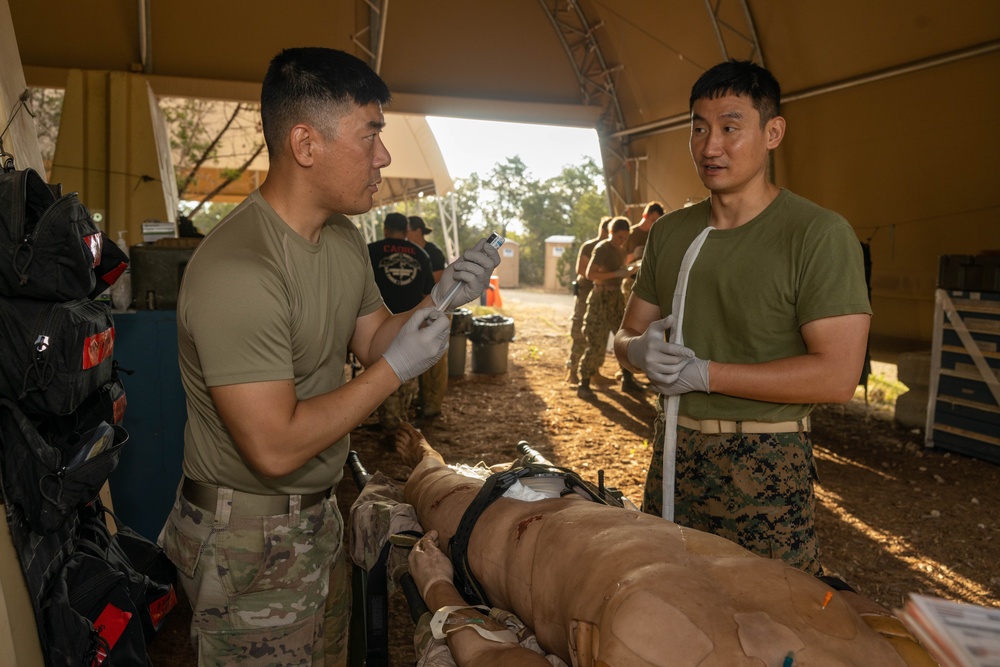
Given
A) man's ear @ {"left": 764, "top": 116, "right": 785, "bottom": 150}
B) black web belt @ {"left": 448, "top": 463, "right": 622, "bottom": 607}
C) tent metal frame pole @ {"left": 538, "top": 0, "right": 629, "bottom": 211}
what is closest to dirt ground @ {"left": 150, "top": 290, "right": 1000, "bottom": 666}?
black web belt @ {"left": 448, "top": 463, "right": 622, "bottom": 607}

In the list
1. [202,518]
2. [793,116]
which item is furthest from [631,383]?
[202,518]

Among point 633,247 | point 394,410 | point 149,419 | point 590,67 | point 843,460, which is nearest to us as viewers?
point 149,419

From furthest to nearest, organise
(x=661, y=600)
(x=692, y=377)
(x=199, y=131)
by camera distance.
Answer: (x=199, y=131) < (x=692, y=377) < (x=661, y=600)

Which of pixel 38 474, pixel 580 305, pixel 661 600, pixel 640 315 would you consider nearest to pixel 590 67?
pixel 580 305

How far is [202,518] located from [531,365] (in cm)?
797

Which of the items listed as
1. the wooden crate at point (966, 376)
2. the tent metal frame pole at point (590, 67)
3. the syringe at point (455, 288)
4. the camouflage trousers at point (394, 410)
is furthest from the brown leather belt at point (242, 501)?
the tent metal frame pole at point (590, 67)

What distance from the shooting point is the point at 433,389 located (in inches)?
259

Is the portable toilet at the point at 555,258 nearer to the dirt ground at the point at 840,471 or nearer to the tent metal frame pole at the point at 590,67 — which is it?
the tent metal frame pole at the point at 590,67

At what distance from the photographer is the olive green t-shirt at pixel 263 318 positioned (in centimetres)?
143

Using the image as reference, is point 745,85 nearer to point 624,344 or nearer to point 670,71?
point 624,344

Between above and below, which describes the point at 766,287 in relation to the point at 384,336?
above

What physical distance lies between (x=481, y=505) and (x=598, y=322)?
20.1ft

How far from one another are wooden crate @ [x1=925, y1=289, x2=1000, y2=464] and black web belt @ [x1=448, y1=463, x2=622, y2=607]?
4754 millimetres

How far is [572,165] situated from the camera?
1340 inches
